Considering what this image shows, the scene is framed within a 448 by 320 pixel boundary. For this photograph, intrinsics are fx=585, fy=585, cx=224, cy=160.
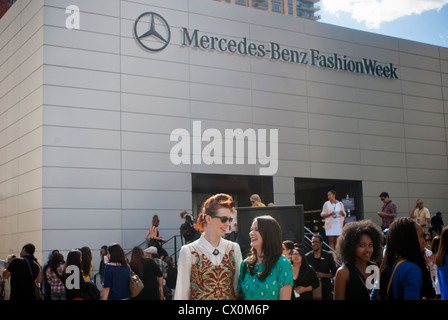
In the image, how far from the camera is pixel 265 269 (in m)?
4.36

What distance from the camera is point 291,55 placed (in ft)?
70.8

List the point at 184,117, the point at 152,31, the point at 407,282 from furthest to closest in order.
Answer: the point at 184,117 < the point at 152,31 < the point at 407,282

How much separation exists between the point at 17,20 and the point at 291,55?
968cm

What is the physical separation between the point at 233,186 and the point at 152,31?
244 inches

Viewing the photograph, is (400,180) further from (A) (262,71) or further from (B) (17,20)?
(B) (17,20)

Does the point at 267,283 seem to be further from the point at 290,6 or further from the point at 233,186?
the point at 290,6

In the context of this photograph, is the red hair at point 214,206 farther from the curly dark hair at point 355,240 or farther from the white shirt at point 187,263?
the curly dark hair at point 355,240

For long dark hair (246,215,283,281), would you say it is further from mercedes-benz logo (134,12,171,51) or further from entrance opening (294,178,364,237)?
entrance opening (294,178,364,237)

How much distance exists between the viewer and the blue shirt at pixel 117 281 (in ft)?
25.0

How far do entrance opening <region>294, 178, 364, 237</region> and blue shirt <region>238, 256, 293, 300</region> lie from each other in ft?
57.8

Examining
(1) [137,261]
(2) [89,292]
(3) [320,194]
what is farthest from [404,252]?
(3) [320,194]

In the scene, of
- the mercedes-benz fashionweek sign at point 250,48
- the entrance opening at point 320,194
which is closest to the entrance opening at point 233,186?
the entrance opening at point 320,194

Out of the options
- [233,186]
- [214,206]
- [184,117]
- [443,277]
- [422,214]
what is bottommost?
[443,277]

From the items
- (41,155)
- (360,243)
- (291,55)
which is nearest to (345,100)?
(291,55)
